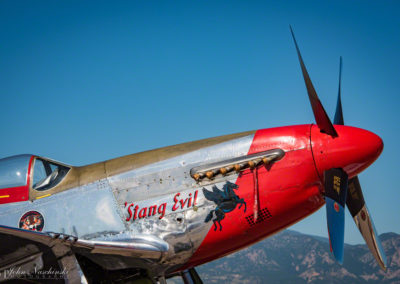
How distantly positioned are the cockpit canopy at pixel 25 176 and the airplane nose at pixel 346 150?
407cm

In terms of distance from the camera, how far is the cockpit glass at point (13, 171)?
6.66 metres

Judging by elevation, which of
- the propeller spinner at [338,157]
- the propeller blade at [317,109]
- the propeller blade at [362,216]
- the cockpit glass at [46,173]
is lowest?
the propeller blade at [362,216]

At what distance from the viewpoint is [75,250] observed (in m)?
5.48

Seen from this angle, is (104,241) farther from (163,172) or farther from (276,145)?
(276,145)

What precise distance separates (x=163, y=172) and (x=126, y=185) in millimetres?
617

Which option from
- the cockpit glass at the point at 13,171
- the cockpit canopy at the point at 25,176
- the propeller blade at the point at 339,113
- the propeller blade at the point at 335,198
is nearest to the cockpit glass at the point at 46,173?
the cockpit canopy at the point at 25,176

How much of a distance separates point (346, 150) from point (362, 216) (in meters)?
1.75

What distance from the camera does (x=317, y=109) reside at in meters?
6.70

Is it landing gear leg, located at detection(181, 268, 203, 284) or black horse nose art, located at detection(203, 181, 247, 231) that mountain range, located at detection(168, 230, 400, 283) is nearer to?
landing gear leg, located at detection(181, 268, 203, 284)

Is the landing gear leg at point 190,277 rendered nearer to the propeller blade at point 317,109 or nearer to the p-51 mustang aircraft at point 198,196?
the p-51 mustang aircraft at point 198,196

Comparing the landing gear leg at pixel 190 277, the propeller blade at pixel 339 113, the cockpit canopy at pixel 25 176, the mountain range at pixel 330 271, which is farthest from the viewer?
the mountain range at pixel 330 271

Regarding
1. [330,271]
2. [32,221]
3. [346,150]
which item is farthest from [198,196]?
[330,271]

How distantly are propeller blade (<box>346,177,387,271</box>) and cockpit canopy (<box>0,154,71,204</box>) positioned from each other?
4.92m

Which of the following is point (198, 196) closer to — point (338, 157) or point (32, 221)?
point (338, 157)
